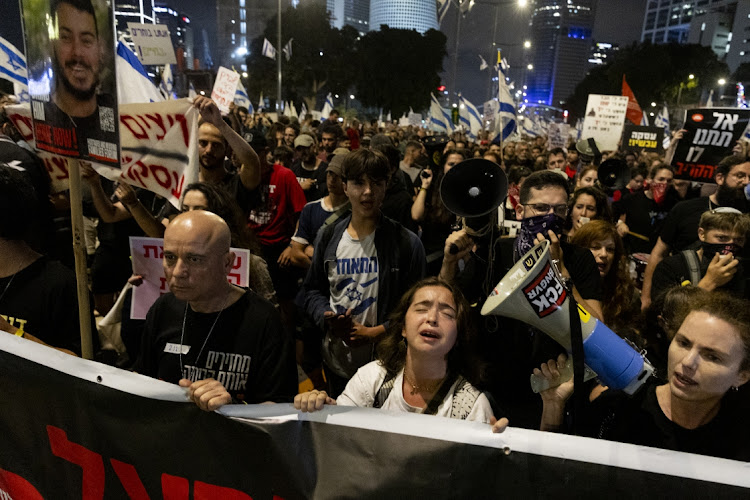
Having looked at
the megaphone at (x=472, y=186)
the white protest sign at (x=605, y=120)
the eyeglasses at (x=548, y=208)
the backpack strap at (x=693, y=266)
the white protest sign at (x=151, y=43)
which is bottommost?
the backpack strap at (x=693, y=266)

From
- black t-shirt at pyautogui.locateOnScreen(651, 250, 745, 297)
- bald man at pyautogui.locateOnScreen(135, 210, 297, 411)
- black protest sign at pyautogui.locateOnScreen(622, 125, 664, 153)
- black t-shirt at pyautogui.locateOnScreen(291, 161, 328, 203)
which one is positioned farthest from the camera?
black protest sign at pyautogui.locateOnScreen(622, 125, 664, 153)

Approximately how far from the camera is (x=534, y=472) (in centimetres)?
141

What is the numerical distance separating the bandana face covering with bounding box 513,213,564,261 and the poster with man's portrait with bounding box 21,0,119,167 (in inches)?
74.6

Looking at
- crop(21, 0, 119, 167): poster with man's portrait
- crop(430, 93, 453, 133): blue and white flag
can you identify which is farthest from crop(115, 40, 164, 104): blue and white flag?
crop(430, 93, 453, 133): blue and white flag

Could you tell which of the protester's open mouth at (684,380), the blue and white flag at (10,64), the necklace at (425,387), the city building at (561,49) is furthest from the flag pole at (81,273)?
the city building at (561,49)

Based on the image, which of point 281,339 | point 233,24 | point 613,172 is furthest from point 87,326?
point 233,24

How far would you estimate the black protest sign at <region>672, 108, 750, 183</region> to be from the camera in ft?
19.4

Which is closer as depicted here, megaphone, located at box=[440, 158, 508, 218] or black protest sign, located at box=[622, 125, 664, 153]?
megaphone, located at box=[440, 158, 508, 218]

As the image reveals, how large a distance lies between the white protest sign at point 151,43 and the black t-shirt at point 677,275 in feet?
23.3

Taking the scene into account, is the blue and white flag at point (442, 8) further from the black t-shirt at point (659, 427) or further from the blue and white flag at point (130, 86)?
the black t-shirt at point (659, 427)

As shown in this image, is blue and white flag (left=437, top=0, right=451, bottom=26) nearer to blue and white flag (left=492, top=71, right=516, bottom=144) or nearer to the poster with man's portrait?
blue and white flag (left=492, top=71, right=516, bottom=144)

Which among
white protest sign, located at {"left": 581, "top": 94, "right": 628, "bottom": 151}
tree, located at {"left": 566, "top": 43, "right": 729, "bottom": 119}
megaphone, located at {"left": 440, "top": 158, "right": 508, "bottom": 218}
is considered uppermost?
tree, located at {"left": 566, "top": 43, "right": 729, "bottom": 119}

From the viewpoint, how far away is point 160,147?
2.71 m

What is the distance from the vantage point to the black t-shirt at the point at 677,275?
3.33 m
